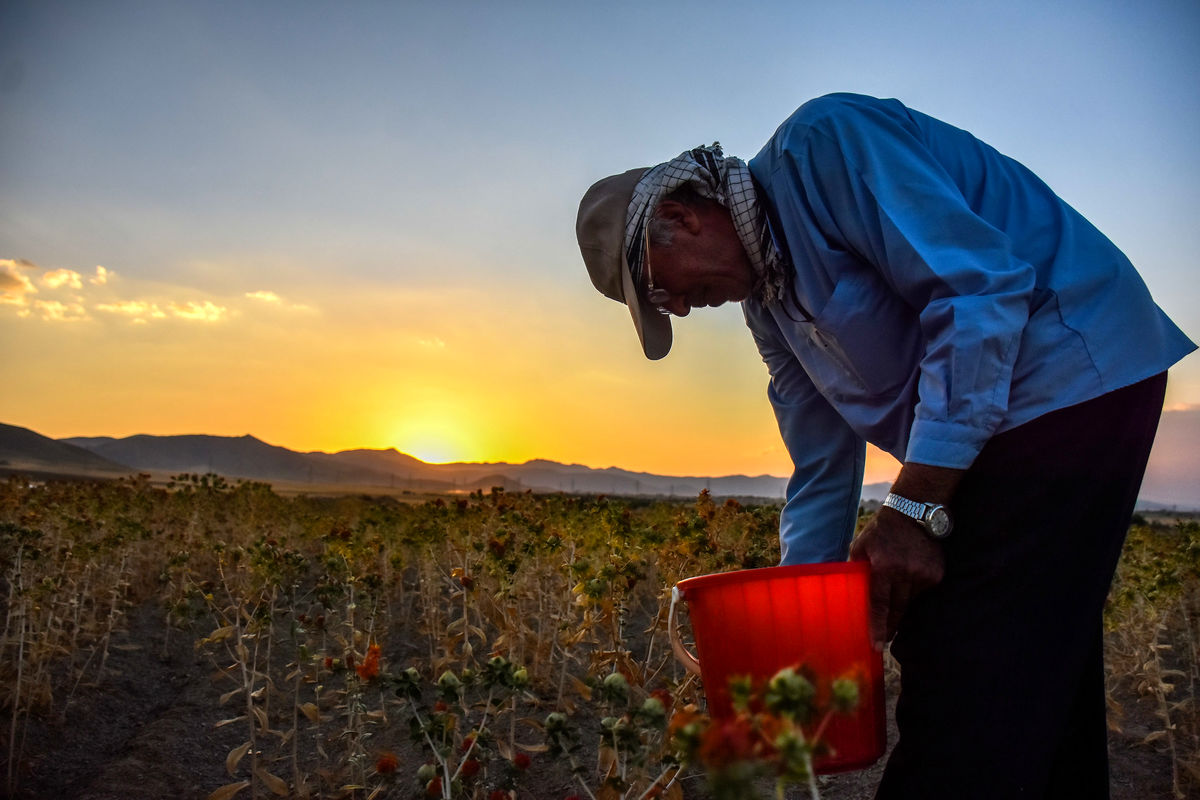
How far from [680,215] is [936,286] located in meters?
0.61

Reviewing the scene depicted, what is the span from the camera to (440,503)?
539cm

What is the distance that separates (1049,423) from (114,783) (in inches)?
125

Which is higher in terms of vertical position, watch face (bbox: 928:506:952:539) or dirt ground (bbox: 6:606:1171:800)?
watch face (bbox: 928:506:952:539)

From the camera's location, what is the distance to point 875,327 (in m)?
1.65

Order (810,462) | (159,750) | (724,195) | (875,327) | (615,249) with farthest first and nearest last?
(159,750)
(810,462)
(615,249)
(724,195)
(875,327)

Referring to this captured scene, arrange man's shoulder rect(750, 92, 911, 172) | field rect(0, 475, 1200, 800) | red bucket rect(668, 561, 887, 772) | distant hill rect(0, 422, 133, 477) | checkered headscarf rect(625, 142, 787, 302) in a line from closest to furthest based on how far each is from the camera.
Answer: red bucket rect(668, 561, 887, 772) → man's shoulder rect(750, 92, 911, 172) → checkered headscarf rect(625, 142, 787, 302) → field rect(0, 475, 1200, 800) → distant hill rect(0, 422, 133, 477)

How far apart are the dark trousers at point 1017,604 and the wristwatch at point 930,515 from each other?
51 mm

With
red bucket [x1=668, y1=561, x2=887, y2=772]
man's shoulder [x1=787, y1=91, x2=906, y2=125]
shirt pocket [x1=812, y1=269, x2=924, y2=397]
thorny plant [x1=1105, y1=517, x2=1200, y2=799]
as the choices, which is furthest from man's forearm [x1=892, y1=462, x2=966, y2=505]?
thorny plant [x1=1105, y1=517, x2=1200, y2=799]

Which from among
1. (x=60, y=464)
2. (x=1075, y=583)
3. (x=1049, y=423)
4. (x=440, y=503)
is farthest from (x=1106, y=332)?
(x=60, y=464)

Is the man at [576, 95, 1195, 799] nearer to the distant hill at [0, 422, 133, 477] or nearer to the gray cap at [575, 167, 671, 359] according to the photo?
the gray cap at [575, 167, 671, 359]

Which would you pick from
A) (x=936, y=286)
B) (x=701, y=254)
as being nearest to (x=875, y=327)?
(x=936, y=286)

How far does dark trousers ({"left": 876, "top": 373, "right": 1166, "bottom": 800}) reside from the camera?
139 centimetres

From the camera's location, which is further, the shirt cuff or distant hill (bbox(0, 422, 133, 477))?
distant hill (bbox(0, 422, 133, 477))

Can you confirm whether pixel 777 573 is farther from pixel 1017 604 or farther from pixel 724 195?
pixel 724 195
